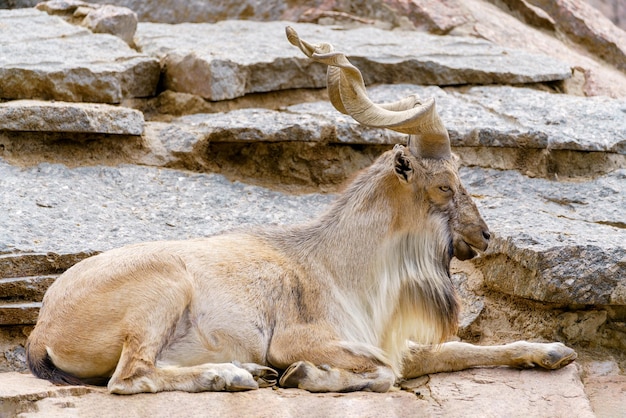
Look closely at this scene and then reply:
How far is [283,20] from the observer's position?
35.6 feet

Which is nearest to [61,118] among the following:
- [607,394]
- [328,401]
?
[328,401]

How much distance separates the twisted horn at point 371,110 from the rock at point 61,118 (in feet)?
7.38

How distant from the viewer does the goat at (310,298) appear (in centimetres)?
538

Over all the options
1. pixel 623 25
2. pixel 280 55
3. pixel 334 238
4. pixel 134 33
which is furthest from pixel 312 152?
pixel 623 25

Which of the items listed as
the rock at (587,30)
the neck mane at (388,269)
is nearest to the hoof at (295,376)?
the neck mane at (388,269)

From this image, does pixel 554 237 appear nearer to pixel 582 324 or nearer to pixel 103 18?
pixel 582 324

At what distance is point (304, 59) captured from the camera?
883 cm

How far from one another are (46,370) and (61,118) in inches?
105

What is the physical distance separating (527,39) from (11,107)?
208 inches

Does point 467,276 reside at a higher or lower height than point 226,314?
lower

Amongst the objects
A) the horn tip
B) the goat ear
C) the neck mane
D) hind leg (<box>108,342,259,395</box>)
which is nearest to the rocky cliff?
hind leg (<box>108,342,259,395</box>)

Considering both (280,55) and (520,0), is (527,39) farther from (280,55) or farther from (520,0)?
(280,55)

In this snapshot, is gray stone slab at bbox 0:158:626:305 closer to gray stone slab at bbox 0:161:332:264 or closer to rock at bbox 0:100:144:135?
gray stone slab at bbox 0:161:332:264

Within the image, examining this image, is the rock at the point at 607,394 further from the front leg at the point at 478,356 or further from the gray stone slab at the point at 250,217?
the gray stone slab at the point at 250,217
